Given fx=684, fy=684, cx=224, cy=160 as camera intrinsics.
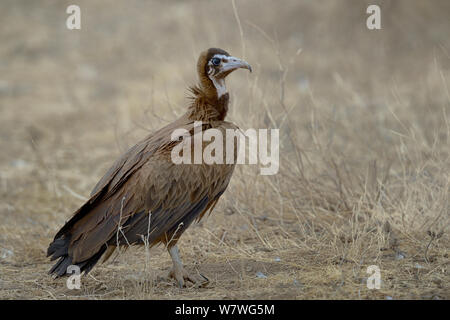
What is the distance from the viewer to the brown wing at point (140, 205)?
4.57 m

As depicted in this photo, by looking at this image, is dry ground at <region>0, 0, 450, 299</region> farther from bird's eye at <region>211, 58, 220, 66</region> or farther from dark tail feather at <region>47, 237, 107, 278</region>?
bird's eye at <region>211, 58, 220, 66</region>

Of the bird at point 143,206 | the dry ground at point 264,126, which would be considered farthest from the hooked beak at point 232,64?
the dry ground at point 264,126

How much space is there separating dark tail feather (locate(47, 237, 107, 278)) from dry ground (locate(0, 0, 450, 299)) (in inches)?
8.3

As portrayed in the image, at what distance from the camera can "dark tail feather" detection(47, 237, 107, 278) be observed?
4.57m

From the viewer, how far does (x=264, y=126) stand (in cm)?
610

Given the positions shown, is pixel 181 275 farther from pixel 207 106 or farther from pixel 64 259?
pixel 207 106

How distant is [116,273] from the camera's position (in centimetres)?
518

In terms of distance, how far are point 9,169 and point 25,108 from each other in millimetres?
3049

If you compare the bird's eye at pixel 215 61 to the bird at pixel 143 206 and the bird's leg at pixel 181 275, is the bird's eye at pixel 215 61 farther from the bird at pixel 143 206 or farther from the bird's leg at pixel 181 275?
the bird's leg at pixel 181 275

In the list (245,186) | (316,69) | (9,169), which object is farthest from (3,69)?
(245,186)

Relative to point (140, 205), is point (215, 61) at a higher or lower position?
higher

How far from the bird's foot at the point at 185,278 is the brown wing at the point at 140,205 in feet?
0.78

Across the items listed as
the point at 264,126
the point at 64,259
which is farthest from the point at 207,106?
the point at 64,259

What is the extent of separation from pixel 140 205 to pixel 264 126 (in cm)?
185
